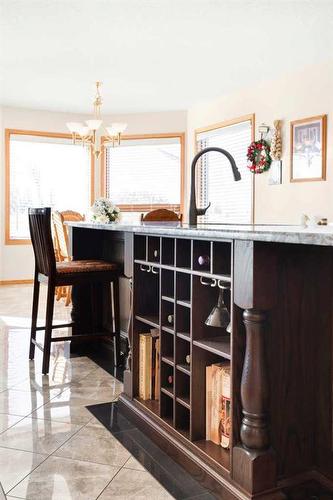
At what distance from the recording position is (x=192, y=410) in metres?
2.01

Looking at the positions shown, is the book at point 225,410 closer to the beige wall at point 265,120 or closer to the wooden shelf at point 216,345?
the wooden shelf at point 216,345

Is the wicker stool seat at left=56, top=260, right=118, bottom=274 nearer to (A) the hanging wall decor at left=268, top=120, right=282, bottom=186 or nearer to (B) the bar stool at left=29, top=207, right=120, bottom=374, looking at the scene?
(B) the bar stool at left=29, top=207, right=120, bottom=374

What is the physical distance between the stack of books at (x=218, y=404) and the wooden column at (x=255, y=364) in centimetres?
21

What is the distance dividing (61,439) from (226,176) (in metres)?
5.63

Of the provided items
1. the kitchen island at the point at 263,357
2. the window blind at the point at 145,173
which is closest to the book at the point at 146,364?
the kitchen island at the point at 263,357

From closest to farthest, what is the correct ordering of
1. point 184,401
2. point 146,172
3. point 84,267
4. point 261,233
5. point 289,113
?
point 261,233 → point 184,401 → point 84,267 → point 289,113 → point 146,172

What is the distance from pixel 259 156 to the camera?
255 inches

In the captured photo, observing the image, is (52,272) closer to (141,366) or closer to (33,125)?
(141,366)

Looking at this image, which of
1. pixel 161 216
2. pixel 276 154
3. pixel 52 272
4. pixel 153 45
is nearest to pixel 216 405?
pixel 161 216

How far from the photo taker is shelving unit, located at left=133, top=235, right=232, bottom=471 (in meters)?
1.91

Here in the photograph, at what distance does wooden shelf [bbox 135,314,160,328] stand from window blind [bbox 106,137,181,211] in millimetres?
5769

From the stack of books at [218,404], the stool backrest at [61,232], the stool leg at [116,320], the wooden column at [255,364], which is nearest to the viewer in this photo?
the wooden column at [255,364]

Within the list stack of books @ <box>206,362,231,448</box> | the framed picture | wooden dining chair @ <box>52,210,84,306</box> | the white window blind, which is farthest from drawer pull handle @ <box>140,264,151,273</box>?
the white window blind

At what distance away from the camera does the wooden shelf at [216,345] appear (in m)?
1.82
